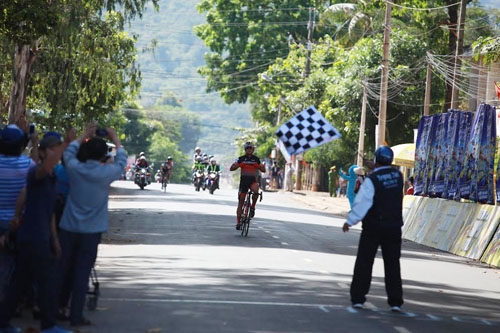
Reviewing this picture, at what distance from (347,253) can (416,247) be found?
16.1 feet

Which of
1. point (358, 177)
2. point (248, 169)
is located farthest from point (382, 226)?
point (358, 177)

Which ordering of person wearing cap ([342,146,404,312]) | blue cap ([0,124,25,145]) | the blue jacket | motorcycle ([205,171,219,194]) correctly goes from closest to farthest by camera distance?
1. blue cap ([0,124,25,145])
2. the blue jacket
3. person wearing cap ([342,146,404,312])
4. motorcycle ([205,171,219,194])

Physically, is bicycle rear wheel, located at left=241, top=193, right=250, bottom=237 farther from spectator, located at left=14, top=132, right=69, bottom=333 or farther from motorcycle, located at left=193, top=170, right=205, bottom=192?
motorcycle, located at left=193, top=170, right=205, bottom=192

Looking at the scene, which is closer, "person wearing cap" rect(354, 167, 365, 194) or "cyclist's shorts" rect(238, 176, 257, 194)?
"cyclist's shorts" rect(238, 176, 257, 194)

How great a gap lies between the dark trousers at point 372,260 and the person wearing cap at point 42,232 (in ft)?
13.8

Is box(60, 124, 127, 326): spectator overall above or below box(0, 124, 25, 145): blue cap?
below

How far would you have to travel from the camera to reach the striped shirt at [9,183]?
11.1 metres

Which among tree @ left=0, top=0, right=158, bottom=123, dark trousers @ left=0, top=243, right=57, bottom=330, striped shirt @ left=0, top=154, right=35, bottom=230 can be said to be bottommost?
dark trousers @ left=0, top=243, right=57, bottom=330

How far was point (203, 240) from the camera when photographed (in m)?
24.5

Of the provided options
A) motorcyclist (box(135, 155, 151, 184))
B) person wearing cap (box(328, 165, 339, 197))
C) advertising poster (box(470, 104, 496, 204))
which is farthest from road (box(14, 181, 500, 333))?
person wearing cap (box(328, 165, 339, 197))

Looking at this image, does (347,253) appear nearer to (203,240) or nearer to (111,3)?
(203,240)

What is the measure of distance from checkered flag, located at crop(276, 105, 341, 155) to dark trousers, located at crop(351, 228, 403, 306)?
44.5 feet

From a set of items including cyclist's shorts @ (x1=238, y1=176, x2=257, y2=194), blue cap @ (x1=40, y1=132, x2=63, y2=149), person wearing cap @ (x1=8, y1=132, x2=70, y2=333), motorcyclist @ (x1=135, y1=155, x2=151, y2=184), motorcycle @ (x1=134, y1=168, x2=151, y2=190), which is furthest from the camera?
motorcycle @ (x1=134, y1=168, x2=151, y2=190)

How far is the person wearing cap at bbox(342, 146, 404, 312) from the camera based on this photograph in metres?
13.8
